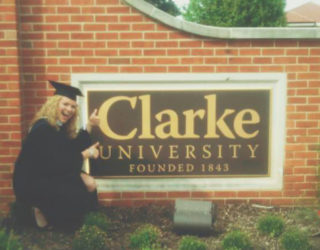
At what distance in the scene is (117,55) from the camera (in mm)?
4242

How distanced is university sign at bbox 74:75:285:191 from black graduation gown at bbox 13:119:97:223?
60cm

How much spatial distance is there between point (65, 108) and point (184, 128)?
130 centimetres

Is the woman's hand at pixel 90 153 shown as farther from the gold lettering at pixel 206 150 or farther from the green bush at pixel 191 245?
the gold lettering at pixel 206 150

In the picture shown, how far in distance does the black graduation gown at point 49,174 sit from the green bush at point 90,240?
514mm

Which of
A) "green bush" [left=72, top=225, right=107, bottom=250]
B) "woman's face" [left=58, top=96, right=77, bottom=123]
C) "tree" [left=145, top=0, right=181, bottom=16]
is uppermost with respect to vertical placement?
"tree" [left=145, top=0, right=181, bottom=16]

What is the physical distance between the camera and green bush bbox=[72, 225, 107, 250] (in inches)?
128

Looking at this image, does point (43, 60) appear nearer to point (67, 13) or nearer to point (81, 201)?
point (67, 13)

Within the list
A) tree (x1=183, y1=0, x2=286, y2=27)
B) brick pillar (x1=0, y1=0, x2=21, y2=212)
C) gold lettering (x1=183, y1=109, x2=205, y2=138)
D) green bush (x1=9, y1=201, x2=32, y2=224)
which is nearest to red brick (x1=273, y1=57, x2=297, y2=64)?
gold lettering (x1=183, y1=109, x2=205, y2=138)

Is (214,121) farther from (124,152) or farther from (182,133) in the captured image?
(124,152)


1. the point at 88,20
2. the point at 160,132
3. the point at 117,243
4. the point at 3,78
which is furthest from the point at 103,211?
the point at 88,20

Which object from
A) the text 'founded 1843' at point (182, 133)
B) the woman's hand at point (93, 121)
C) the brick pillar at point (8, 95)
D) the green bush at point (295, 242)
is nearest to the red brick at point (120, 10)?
the text 'founded 1843' at point (182, 133)

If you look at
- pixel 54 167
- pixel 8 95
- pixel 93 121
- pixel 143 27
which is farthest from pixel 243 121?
pixel 8 95

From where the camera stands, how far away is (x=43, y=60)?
4227mm

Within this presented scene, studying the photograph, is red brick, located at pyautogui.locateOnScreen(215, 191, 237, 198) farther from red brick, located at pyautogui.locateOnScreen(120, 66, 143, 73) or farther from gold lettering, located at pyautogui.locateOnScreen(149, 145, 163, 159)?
red brick, located at pyautogui.locateOnScreen(120, 66, 143, 73)
